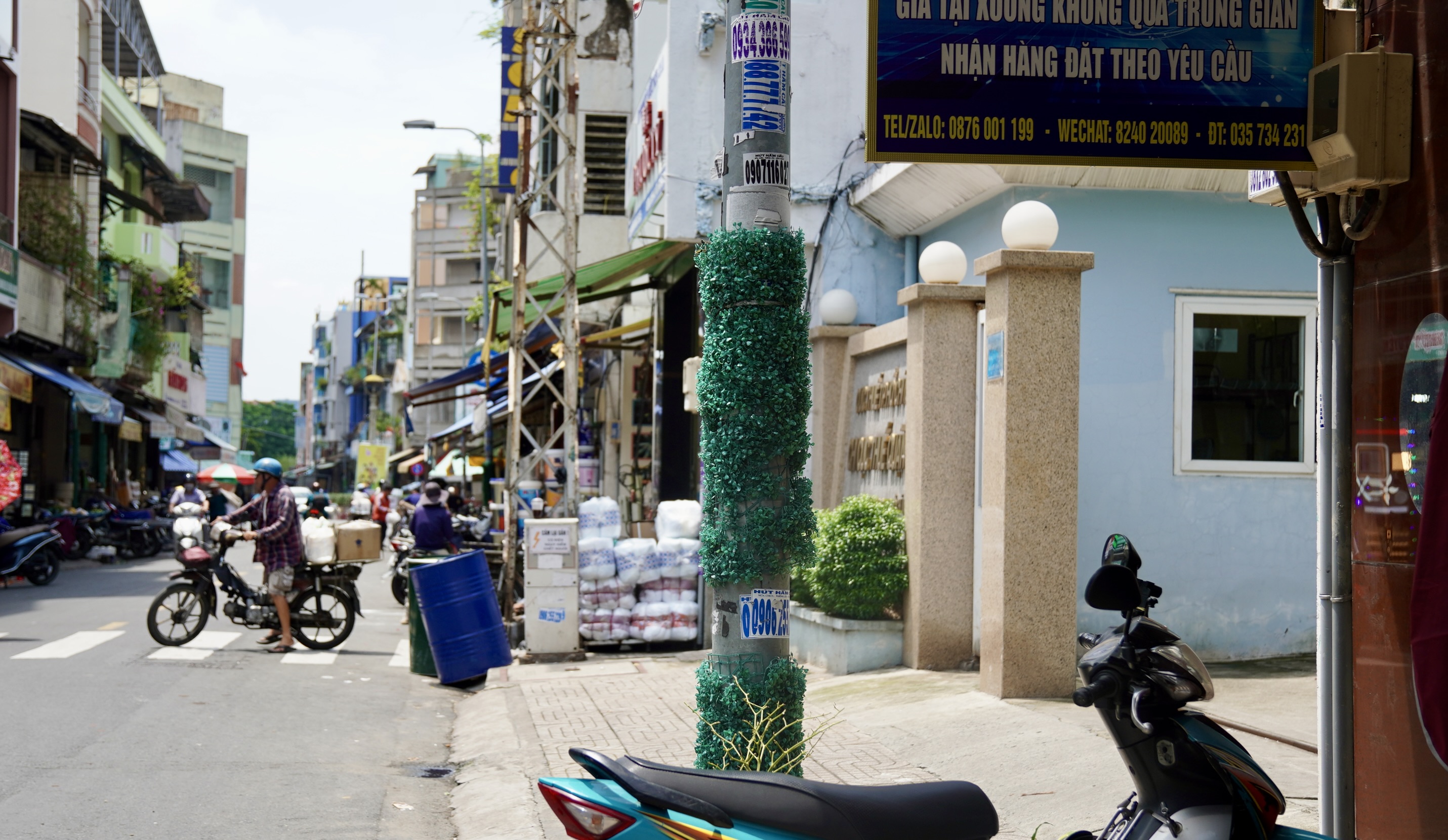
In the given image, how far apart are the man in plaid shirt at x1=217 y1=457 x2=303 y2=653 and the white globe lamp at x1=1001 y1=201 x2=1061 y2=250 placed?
302 inches

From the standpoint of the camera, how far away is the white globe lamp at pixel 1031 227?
863 centimetres

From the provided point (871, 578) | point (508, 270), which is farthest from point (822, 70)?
point (508, 270)

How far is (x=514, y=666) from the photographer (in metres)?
12.2

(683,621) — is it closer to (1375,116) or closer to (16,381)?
(1375,116)

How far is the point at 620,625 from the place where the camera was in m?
12.8

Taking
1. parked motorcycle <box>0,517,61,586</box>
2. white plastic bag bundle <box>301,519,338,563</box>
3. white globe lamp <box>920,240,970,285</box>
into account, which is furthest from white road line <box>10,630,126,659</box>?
white globe lamp <box>920,240,970,285</box>

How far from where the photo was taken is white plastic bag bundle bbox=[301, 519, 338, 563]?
13102 mm

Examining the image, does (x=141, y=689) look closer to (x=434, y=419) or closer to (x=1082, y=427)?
(x=1082, y=427)

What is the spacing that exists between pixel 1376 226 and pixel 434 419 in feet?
223

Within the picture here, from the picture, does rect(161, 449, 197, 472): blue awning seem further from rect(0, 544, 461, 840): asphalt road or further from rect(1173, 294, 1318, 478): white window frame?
rect(1173, 294, 1318, 478): white window frame

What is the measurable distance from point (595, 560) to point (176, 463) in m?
52.8

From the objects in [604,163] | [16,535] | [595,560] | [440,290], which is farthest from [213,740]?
[440,290]

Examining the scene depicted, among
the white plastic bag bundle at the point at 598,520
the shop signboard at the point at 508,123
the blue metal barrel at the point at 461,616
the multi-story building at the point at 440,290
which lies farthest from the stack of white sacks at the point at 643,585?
the multi-story building at the point at 440,290

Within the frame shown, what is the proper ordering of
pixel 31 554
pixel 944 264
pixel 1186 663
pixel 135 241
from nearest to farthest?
1. pixel 1186 663
2. pixel 944 264
3. pixel 31 554
4. pixel 135 241
